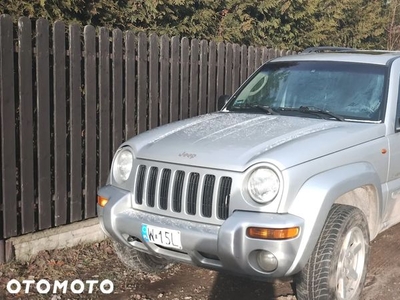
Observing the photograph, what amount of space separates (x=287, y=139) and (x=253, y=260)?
917 millimetres

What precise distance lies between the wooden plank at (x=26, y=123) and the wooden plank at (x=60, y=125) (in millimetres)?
261

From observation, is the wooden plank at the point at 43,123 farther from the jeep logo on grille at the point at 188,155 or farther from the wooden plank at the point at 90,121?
the jeep logo on grille at the point at 188,155

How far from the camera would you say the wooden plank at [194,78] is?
20.4 ft

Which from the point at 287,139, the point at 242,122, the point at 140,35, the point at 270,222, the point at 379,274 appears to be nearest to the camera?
the point at 270,222

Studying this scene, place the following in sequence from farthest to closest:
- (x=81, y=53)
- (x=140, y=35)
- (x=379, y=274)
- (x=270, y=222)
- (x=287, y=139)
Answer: (x=140, y=35) → (x=81, y=53) → (x=379, y=274) → (x=287, y=139) → (x=270, y=222)

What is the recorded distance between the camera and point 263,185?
332 centimetres

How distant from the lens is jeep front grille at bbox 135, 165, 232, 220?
339 cm

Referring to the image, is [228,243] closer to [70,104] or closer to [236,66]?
[70,104]

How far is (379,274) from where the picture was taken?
460 cm

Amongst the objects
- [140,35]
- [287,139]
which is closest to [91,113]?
[140,35]

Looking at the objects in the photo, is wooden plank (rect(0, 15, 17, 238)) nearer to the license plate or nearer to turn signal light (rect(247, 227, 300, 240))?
the license plate

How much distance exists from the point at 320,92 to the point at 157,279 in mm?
2222

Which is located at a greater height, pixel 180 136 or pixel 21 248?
pixel 180 136

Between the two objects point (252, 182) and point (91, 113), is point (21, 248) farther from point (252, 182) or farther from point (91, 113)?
point (252, 182)
